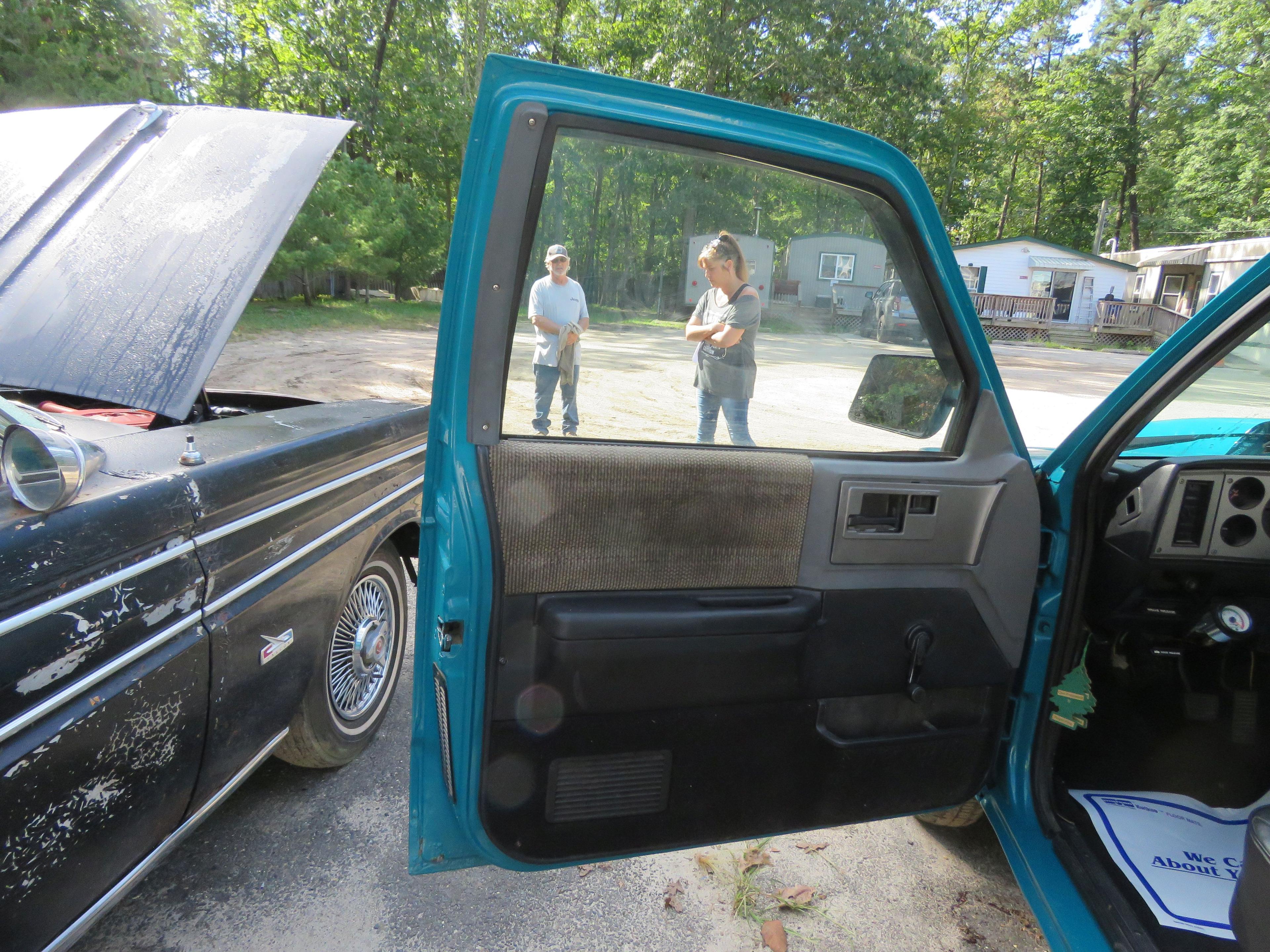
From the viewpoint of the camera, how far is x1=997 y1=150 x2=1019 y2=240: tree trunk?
145 ft

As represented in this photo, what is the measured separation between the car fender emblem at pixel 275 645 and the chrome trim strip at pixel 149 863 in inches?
10.9

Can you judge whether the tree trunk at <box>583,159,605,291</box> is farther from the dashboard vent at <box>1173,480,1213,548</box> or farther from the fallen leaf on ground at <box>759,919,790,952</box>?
the fallen leaf on ground at <box>759,919,790,952</box>

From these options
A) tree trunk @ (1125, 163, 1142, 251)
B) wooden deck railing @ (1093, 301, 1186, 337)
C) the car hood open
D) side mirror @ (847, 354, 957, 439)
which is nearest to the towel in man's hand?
side mirror @ (847, 354, 957, 439)

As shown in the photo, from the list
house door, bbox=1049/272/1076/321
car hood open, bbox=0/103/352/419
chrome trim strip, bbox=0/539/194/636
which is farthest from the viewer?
house door, bbox=1049/272/1076/321

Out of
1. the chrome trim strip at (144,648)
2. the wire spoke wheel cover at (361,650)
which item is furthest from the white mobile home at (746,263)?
the wire spoke wheel cover at (361,650)

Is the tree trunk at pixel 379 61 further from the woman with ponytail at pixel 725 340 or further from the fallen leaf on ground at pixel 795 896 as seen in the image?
the fallen leaf on ground at pixel 795 896

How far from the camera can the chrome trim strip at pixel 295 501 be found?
1.80 metres

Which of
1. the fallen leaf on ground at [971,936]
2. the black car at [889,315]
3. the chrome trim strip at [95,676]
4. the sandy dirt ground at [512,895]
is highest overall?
the black car at [889,315]

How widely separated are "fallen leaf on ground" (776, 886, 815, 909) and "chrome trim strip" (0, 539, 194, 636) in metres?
1.97

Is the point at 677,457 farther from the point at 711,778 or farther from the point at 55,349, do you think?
the point at 55,349

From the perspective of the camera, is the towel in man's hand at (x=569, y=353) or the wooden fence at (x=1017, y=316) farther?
the wooden fence at (x=1017, y=316)

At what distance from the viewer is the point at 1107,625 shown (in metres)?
2.15

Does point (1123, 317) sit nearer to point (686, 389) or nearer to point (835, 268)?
point (835, 268)

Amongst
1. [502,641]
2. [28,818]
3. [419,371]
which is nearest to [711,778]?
[502,641]
